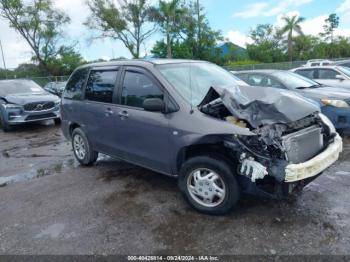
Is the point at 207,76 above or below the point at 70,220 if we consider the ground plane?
above

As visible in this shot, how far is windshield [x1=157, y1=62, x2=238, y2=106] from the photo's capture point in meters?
3.87

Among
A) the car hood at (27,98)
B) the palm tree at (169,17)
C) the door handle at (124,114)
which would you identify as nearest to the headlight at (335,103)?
the door handle at (124,114)

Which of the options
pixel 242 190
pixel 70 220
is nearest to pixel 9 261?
pixel 70 220

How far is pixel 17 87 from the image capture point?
425 inches

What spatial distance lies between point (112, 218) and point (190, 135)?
134 centimetres

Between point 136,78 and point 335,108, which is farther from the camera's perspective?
point 335,108

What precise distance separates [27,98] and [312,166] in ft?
30.0

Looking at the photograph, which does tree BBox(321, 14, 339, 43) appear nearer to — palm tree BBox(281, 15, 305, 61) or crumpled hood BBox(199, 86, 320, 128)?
palm tree BBox(281, 15, 305, 61)

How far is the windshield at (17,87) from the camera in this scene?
1043 centimetres

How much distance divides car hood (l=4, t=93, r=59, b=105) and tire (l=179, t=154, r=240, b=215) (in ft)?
25.2

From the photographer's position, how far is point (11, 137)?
363 inches

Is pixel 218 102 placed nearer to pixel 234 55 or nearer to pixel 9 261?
pixel 9 261

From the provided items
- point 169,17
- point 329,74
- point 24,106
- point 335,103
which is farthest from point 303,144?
point 169,17

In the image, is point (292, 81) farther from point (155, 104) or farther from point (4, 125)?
point (4, 125)
